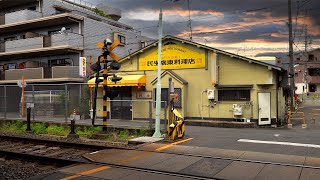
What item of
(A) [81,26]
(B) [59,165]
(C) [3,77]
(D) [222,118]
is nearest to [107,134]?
(B) [59,165]

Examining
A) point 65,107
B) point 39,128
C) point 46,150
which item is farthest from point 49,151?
point 65,107

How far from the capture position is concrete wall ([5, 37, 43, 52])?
1292 inches

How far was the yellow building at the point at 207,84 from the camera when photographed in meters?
21.6

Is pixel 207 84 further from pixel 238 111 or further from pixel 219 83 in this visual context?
pixel 238 111

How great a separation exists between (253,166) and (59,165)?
581cm

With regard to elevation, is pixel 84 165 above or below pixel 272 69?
below

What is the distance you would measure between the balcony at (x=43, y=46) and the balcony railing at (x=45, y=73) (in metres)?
1.78

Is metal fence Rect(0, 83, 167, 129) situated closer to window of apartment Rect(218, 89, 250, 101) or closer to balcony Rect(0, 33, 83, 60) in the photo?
window of apartment Rect(218, 89, 250, 101)

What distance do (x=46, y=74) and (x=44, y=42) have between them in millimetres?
3339

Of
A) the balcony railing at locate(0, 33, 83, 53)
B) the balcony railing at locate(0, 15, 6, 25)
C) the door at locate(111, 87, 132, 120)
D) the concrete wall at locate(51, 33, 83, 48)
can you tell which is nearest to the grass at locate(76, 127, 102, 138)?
the door at locate(111, 87, 132, 120)

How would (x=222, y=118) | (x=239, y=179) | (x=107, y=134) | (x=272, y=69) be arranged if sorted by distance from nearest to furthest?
(x=239, y=179) < (x=107, y=134) < (x=272, y=69) < (x=222, y=118)

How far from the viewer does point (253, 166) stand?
8.85m

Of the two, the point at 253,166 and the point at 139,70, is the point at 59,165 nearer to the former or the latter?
the point at 253,166

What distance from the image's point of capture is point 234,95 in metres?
22.5
